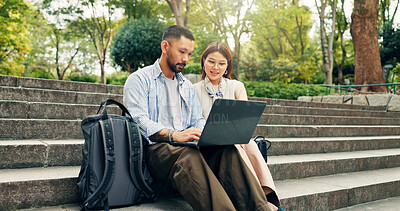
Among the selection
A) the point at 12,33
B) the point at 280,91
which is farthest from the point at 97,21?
the point at 280,91

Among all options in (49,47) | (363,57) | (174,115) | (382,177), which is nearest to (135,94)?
(174,115)

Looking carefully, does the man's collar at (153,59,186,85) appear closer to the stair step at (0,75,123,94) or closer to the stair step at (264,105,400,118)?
the stair step at (0,75,123,94)

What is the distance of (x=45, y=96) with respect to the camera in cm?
412

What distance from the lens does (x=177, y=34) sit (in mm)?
2633

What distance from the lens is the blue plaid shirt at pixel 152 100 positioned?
2445mm

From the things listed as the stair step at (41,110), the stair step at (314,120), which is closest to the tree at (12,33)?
the stair step at (41,110)

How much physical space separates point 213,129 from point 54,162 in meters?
1.58

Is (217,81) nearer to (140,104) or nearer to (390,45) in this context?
(140,104)

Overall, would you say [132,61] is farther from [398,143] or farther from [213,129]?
[213,129]

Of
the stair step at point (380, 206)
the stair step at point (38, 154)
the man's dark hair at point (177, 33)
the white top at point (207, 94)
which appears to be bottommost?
the stair step at point (380, 206)

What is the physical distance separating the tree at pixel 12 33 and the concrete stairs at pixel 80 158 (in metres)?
13.0

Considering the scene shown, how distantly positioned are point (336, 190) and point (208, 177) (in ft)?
6.21

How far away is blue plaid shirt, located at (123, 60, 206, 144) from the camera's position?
2.45m

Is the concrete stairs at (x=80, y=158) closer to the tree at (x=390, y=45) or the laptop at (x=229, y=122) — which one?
the laptop at (x=229, y=122)
